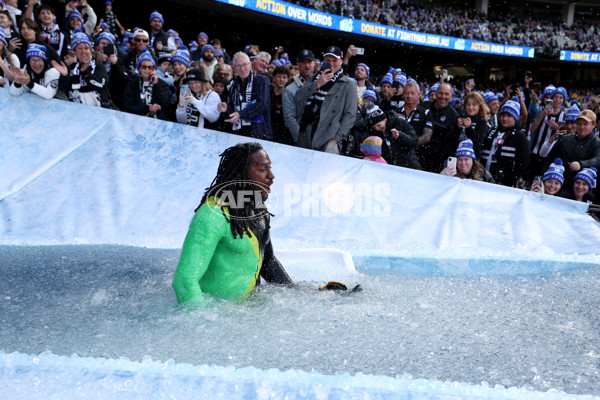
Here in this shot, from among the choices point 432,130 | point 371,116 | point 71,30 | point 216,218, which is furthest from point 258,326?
point 71,30

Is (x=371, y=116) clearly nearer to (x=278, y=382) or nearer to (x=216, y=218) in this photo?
(x=216, y=218)

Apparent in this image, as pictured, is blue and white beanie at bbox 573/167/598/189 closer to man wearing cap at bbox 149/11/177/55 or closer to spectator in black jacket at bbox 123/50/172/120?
spectator in black jacket at bbox 123/50/172/120

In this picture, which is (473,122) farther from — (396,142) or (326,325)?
(326,325)

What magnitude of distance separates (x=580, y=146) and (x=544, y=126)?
4.84ft

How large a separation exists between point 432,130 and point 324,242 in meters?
2.47

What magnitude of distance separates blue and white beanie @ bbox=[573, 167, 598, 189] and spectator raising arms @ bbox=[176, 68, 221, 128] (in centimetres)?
415

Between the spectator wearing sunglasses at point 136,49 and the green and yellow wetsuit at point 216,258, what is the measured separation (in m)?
5.54

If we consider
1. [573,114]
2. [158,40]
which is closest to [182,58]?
[158,40]

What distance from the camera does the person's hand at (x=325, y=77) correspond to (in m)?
5.78

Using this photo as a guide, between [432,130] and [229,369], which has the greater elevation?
[432,130]

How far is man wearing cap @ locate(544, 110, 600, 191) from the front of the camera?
657 cm

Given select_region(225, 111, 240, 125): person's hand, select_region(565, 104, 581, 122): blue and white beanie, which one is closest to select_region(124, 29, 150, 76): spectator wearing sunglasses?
select_region(225, 111, 240, 125): person's hand

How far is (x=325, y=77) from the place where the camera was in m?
5.79

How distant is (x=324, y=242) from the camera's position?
16.0 feet
